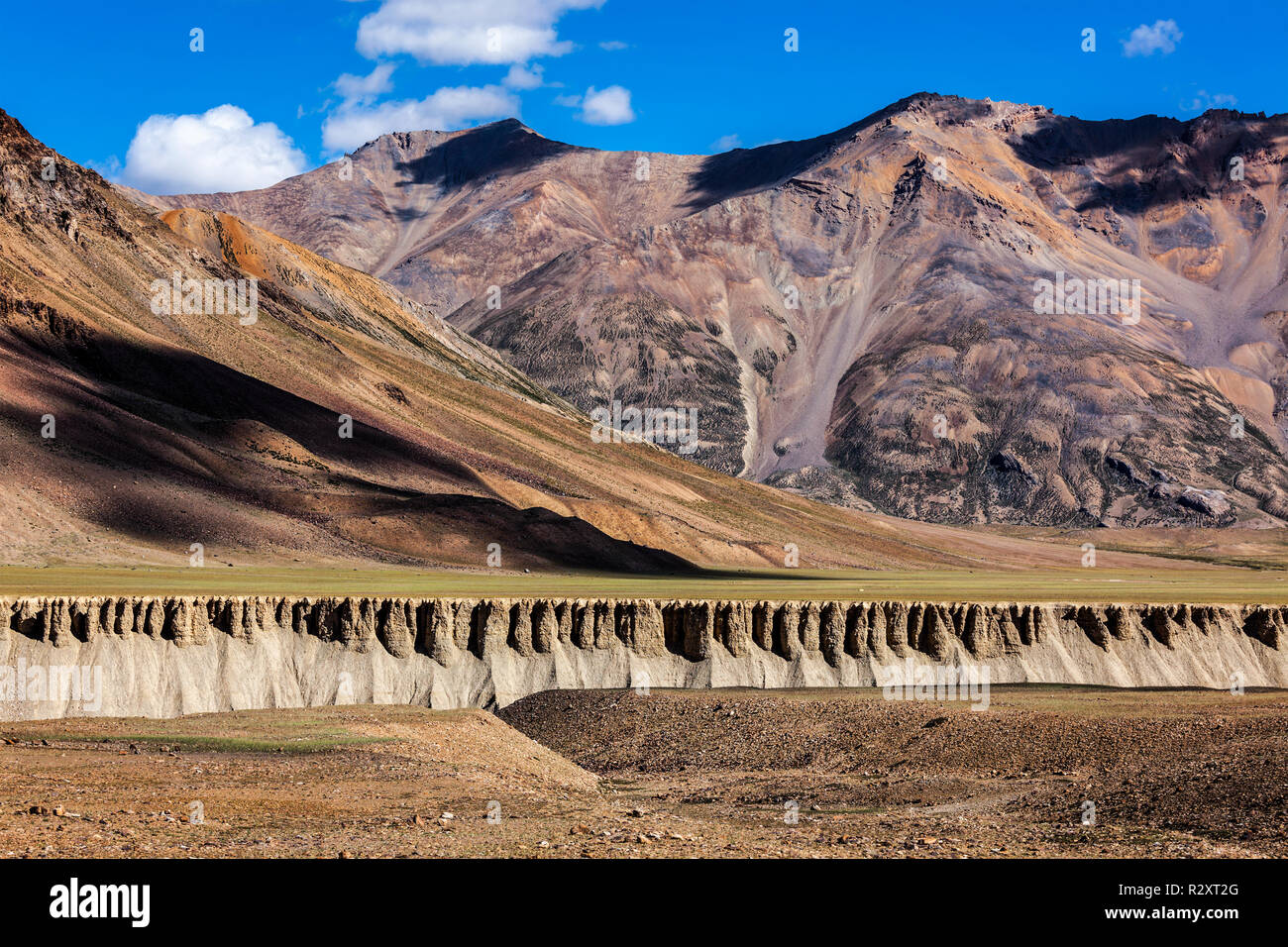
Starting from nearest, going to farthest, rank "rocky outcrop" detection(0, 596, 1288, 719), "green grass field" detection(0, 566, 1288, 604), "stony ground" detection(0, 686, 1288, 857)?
"stony ground" detection(0, 686, 1288, 857)
"rocky outcrop" detection(0, 596, 1288, 719)
"green grass field" detection(0, 566, 1288, 604)

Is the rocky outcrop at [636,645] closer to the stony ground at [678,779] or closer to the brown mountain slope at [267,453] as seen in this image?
the stony ground at [678,779]

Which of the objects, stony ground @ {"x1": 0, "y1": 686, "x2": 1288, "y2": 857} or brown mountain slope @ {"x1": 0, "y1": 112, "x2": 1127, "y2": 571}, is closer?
stony ground @ {"x1": 0, "y1": 686, "x2": 1288, "y2": 857}

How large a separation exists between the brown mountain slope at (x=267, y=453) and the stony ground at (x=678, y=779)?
62359 millimetres

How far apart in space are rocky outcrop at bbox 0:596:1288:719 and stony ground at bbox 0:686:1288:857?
115 inches

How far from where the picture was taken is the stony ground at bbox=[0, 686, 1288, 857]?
24859 mm

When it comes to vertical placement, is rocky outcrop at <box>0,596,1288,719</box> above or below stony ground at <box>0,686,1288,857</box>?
above

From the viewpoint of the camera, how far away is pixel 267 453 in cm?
13475

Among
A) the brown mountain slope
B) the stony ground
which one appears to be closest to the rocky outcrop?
the stony ground

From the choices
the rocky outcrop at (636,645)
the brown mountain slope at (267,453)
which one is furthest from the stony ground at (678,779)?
the brown mountain slope at (267,453)

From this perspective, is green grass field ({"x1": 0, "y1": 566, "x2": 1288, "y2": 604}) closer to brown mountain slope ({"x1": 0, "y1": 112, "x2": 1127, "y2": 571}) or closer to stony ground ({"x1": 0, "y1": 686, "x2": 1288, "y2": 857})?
stony ground ({"x1": 0, "y1": 686, "x2": 1288, "y2": 857})

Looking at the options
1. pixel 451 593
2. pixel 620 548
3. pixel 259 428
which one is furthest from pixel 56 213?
pixel 451 593
